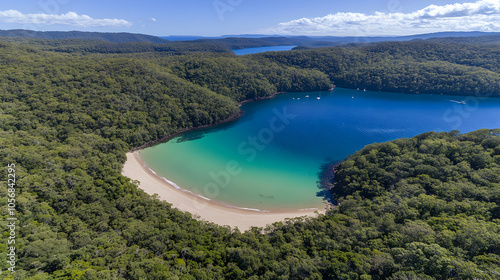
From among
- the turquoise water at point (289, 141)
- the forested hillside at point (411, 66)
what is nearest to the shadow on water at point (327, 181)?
the turquoise water at point (289, 141)

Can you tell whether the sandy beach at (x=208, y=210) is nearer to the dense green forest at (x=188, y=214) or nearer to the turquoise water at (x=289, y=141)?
the turquoise water at (x=289, y=141)

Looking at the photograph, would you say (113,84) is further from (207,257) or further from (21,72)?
(207,257)

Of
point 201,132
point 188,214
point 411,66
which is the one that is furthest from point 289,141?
point 411,66

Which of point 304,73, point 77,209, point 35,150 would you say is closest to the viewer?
point 77,209

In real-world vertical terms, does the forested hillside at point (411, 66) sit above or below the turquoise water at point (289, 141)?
above

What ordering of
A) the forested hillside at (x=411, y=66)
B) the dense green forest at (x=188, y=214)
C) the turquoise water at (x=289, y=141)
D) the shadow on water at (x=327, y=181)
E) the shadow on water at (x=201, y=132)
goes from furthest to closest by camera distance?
the forested hillside at (x=411, y=66) < the shadow on water at (x=201, y=132) < the turquoise water at (x=289, y=141) < the shadow on water at (x=327, y=181) < the dense green forest at (x=188, y=214)

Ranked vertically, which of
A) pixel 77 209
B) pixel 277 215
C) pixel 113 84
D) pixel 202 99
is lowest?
Result: pixel 277 215

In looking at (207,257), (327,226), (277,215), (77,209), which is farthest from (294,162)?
(77,209)

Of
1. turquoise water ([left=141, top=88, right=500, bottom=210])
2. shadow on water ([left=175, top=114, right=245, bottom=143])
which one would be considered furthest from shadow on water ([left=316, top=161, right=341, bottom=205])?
shadow on water ([left=175, top=114, right=245, bottom=143])
